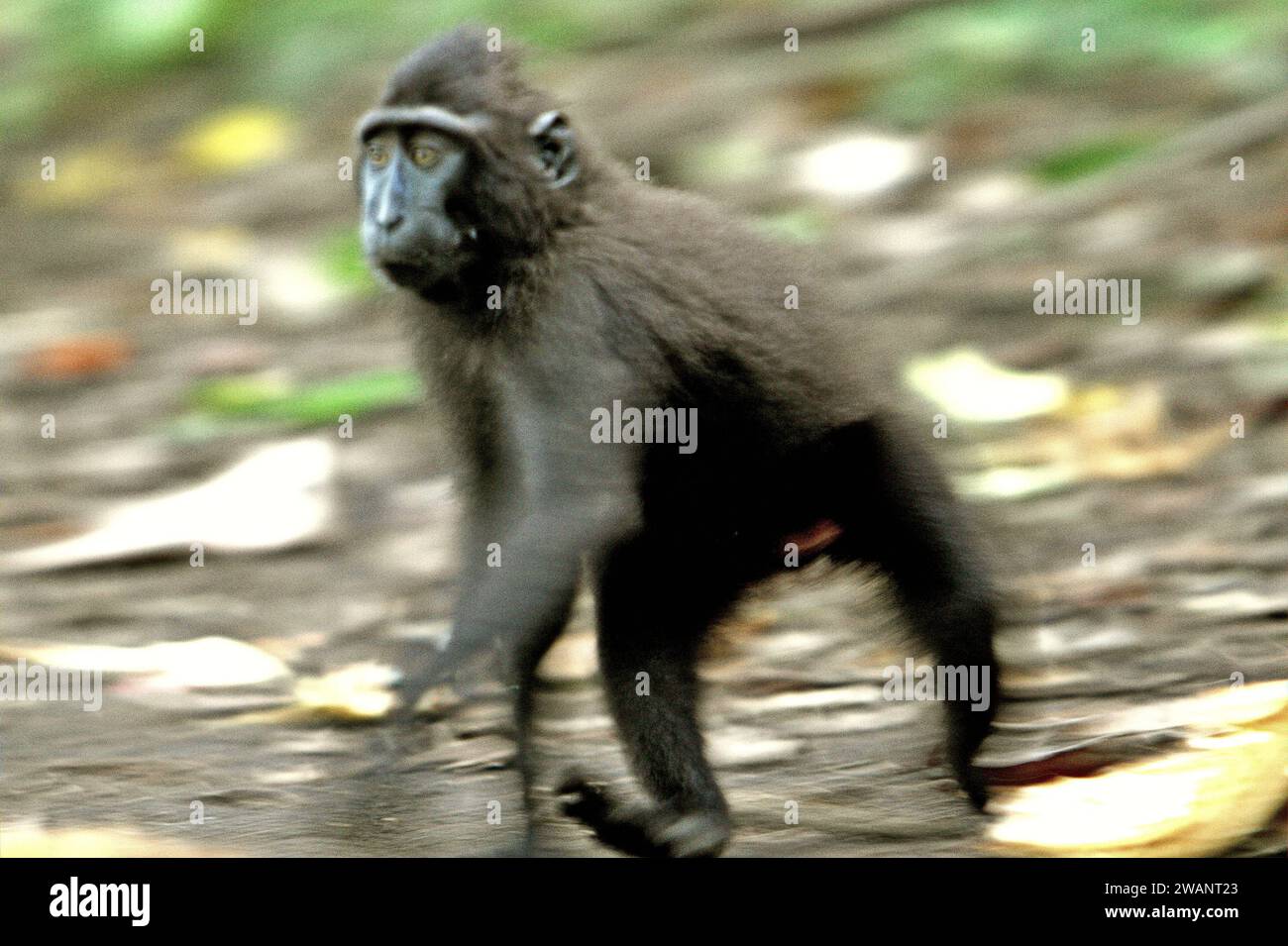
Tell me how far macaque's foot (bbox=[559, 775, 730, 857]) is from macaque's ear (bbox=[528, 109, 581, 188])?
1.67 metres

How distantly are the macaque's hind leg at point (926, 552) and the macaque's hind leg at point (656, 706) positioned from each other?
16.6 inches

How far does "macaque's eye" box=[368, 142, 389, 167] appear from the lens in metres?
5.28

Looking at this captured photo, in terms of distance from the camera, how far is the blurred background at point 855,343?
5.13 metres

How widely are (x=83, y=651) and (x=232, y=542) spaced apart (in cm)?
107

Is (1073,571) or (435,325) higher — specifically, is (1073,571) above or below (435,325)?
below

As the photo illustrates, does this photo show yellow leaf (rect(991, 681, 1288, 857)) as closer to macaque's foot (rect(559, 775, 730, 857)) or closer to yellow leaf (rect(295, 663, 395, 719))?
macaque's foot (rect(559, 775, 730, 857))

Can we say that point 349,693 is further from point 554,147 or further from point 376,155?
point 554,147

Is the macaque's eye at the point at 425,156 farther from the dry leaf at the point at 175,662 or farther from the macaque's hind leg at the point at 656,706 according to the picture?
the dry leaf at the point at 175,662

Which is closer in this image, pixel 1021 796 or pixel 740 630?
pixel 1021 796

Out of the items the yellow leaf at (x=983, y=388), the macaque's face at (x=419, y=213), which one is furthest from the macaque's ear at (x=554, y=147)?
the yellow leaf at (x=983, y=388)

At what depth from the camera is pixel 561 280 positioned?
507 cm

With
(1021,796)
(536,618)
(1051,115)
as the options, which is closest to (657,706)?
(536,618)

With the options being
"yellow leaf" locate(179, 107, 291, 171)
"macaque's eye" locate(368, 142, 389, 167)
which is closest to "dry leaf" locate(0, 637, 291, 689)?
"macaque's eye" locate(368, 142, 389, 167)
